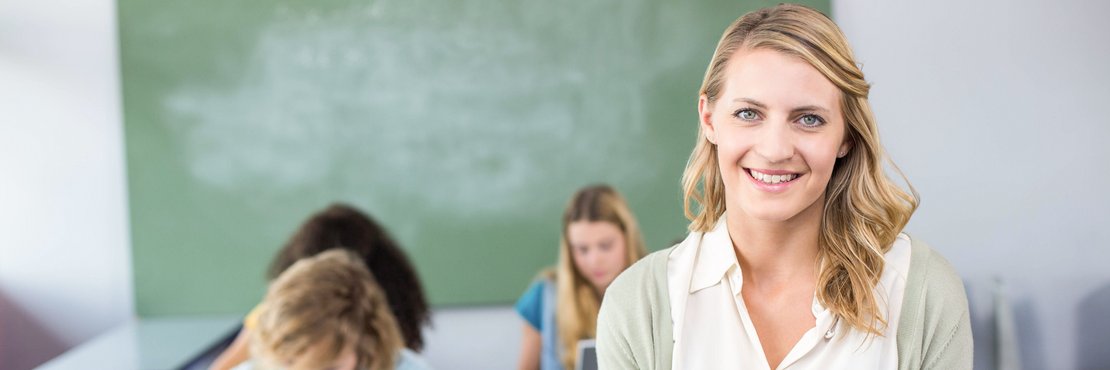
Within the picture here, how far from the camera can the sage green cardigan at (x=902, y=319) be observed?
1043 millimetres

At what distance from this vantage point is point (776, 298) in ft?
3.74

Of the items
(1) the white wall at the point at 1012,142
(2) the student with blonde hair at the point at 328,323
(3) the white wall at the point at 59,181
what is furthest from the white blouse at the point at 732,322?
(3) the white wall at the point at 59,181

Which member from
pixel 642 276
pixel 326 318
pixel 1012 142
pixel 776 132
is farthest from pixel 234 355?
pixel 1012 142

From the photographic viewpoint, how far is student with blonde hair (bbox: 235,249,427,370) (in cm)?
232

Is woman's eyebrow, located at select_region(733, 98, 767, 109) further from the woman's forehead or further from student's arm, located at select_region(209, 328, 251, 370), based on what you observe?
student's arm, located at select_region(209, 328, 251, 370)

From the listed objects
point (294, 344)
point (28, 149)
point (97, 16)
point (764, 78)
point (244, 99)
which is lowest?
point (294, 344)

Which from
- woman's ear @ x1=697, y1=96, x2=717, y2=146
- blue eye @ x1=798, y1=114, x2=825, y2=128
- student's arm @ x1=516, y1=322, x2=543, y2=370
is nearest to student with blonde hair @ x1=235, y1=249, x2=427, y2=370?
student's arm @ x1=516, y1=322, x2=543, y2=370

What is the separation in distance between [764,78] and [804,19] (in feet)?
0.25

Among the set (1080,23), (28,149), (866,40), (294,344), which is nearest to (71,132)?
(28,149)

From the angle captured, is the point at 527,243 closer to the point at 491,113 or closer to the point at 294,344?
the point at 491,113

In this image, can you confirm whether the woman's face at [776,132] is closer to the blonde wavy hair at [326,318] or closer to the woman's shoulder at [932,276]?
the woman's shoulder at [932,276]

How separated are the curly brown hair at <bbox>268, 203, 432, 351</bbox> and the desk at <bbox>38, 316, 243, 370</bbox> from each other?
247 millimetres

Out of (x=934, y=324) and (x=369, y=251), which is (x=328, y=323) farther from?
(x=934, y=324)

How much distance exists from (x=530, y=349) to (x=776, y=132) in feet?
6.46
